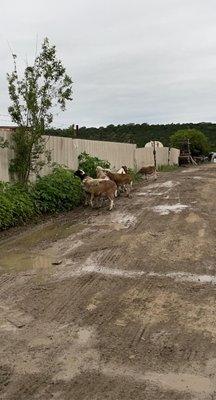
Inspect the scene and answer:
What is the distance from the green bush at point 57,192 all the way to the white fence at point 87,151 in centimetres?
55

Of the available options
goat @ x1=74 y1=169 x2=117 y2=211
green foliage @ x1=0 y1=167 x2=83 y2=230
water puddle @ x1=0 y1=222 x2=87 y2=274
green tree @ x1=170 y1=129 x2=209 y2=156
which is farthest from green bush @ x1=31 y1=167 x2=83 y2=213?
green tree @ x1=170 y1=129 x2=209 y2=156

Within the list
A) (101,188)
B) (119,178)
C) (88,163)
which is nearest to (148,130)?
(88,163)

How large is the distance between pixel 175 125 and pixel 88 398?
87243mm

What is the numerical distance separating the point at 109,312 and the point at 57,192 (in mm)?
7554

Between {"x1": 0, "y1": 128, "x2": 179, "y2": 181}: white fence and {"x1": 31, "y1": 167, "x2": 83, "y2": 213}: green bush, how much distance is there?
0.55 metres

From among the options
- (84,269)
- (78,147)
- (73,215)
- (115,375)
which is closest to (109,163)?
(78,147)

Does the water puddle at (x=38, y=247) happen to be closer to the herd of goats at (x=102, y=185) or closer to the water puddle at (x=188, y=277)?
the water puddle at (x=188, y=277)

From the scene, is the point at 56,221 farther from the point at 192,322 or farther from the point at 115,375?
the point at 115,375

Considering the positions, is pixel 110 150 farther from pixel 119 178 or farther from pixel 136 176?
pixel 119 178

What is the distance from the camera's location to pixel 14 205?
441 inches

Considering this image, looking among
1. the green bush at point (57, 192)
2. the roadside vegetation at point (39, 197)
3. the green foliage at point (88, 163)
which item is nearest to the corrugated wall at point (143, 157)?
the green foliage at point (88, 163)

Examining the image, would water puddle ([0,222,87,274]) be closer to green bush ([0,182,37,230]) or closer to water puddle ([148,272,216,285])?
green bush ([0,182,37,230])

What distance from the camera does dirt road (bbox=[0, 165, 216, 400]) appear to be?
443 centimetres

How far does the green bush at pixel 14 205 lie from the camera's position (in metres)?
10.8
